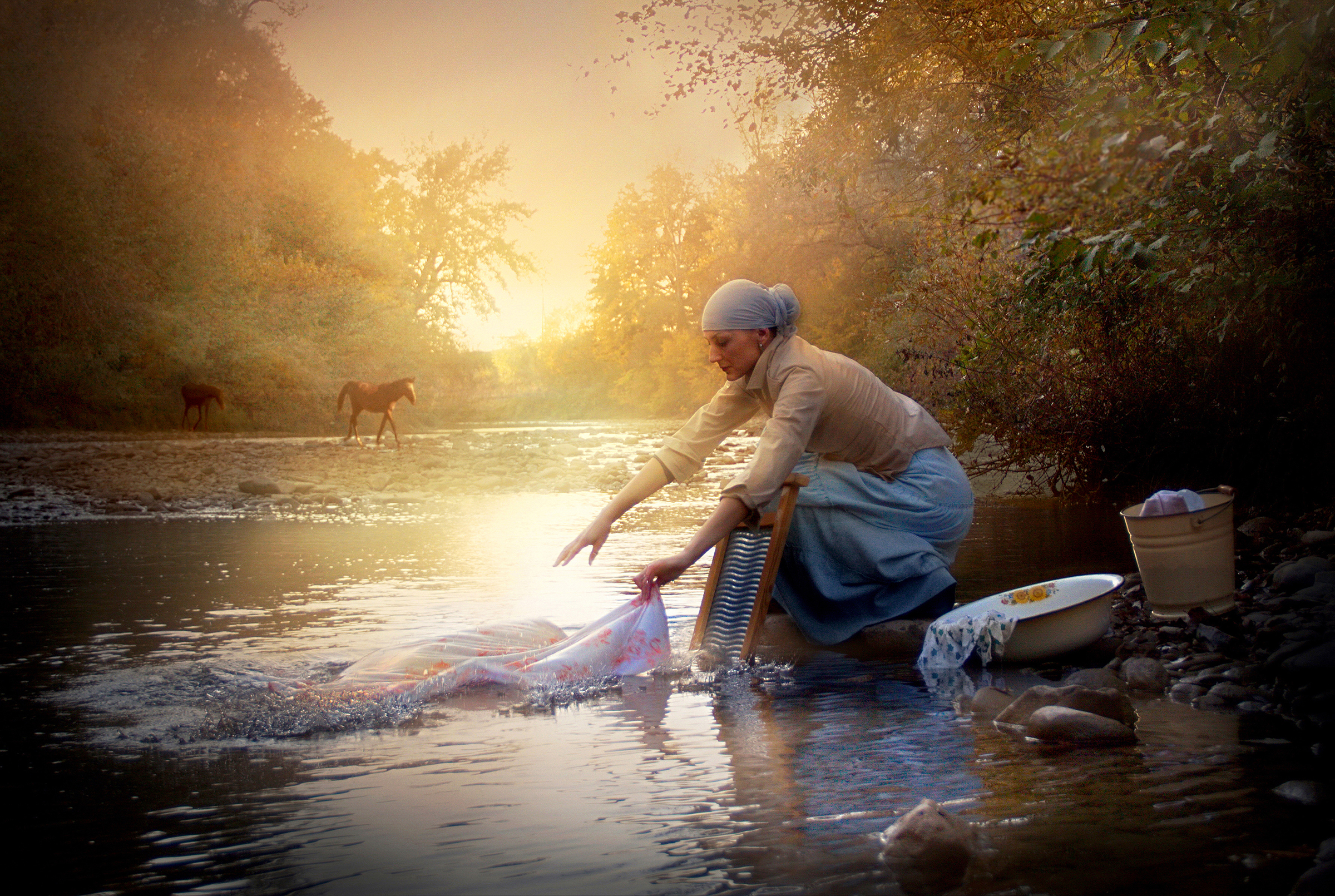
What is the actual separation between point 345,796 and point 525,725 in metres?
0.85

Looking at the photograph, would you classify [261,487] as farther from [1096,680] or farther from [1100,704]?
[1100,704]

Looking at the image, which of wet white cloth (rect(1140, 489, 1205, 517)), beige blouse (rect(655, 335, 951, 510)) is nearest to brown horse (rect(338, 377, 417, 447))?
beige blouse (rect(655, 335, 951, 510))

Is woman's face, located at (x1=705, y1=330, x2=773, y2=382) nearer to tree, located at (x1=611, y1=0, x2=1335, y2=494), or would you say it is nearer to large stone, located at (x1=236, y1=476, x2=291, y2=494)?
tree, located at (x1=611, y1=0, x2=1335, y2=494)

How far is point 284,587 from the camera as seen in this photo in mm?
6391

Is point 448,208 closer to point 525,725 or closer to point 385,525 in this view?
point 385,525

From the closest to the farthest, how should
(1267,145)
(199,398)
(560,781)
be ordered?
(560,781)
(1267,145)
(199,398)

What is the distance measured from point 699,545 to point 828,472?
90 centimetres

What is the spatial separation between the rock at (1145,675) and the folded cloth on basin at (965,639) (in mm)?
428

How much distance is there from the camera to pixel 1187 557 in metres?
4.26

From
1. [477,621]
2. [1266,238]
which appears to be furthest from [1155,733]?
[477,621]

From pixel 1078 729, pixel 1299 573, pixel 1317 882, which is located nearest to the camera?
pixel 1317 882

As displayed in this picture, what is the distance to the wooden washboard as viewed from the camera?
13.6 ft

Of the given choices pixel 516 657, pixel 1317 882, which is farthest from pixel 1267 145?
pixel 516 657

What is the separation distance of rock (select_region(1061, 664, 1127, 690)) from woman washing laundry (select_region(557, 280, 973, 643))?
2.51ft
